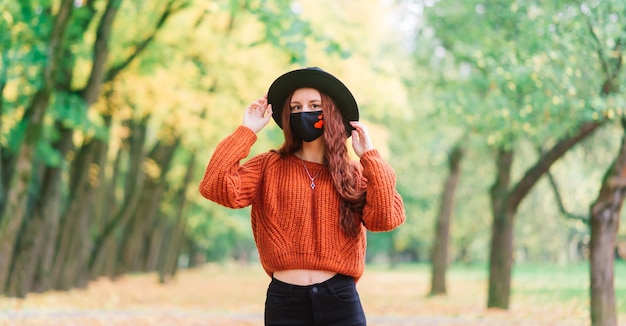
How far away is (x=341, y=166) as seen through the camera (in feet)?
11.7

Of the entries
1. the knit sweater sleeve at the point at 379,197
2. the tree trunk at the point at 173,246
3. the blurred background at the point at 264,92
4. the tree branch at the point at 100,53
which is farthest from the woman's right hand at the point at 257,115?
the tree trunk at the point at 173,246

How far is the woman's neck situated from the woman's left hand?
5.7 inches

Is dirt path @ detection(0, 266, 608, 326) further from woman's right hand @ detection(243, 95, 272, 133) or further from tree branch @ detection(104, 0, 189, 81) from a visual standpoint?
woman's right hand @ detection(243, 95, 272, 133)

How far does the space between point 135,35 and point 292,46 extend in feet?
22.6

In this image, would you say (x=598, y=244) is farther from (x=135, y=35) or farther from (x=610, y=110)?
(x=135, y=35)

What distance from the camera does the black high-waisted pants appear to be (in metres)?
3.51

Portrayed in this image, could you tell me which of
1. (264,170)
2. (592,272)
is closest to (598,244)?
(592,272)

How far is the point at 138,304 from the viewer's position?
17.2m

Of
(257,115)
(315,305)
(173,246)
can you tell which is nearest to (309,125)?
(257,115)

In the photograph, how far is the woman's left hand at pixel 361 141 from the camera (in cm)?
367

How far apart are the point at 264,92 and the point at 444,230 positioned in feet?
22.7

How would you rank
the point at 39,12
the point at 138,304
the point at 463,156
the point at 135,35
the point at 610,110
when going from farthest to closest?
the point at 463,156
the point at 138,304
the point at 135,35
the point at 39,12
the point at 610,110

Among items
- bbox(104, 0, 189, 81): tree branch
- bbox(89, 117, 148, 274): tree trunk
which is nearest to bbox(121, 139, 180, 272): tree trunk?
bbox(89, 117, 148, 274): tree trunk

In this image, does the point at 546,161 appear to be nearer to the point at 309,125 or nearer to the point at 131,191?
the point at 309,125
